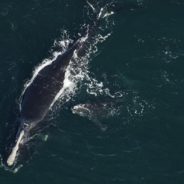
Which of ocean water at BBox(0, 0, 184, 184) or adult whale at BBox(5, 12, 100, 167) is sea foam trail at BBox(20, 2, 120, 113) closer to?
ocean water at BBox(0, 0, 184, 184)

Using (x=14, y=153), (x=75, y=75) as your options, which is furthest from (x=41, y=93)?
(x=14, y=153)

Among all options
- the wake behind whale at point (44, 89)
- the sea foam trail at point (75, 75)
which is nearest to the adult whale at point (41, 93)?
the wake behind whale at point (44, 89)

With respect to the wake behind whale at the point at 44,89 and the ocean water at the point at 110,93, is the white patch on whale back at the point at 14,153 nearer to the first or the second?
the wake behind whale at the point at 44,89

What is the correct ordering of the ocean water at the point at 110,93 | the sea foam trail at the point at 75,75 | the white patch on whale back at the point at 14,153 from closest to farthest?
the white patch on whale back at the point at 14,153 < the ocean water at the point at 110,93 < the sea foam trail at the point at 75,75

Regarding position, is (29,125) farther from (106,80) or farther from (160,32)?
(160,32)

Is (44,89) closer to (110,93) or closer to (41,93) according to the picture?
(41,93)
